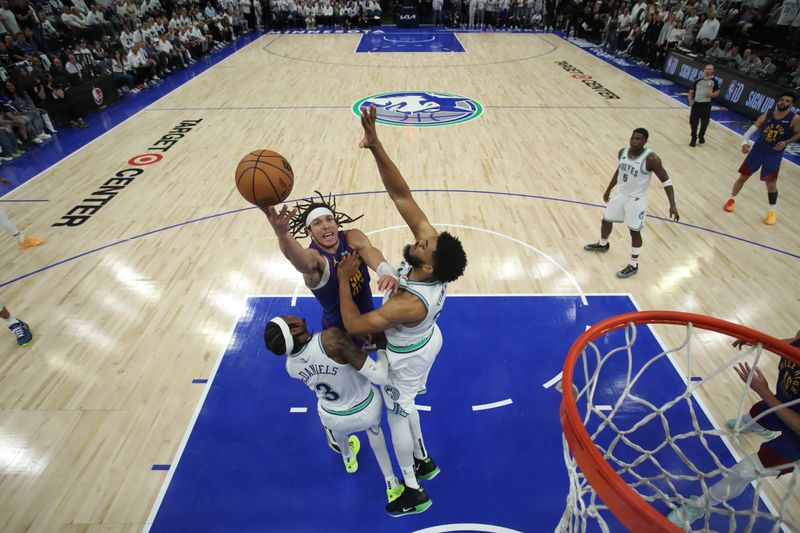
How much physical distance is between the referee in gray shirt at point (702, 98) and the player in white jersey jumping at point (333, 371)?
8.89 m

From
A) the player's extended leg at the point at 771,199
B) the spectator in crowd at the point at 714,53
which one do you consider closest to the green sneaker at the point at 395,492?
the player's extended leg at the point at 771,199

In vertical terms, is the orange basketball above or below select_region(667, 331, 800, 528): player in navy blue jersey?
above

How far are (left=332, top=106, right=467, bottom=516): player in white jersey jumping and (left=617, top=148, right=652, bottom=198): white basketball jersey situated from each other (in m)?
3.19

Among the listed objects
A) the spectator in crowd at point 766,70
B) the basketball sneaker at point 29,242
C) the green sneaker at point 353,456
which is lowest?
the basketball sneaker at point 29,242

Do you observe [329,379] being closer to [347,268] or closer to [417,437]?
[347,268]

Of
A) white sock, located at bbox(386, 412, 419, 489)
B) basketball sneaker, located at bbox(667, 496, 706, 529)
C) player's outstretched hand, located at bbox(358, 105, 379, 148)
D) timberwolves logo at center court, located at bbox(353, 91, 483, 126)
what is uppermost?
player's outstretched hand, located at bbox(358, 105, 379, 148)

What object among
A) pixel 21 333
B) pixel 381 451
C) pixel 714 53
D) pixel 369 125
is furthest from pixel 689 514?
pixel 714 53

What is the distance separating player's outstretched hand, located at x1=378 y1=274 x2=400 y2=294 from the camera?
95.7 inches

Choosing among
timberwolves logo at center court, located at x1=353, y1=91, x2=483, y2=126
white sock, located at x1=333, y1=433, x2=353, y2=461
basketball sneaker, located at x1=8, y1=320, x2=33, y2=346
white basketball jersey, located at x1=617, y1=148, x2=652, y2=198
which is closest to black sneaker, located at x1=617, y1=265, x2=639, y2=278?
white basketball jersey, located at x1=617, y1=148, x2=652, y2=198

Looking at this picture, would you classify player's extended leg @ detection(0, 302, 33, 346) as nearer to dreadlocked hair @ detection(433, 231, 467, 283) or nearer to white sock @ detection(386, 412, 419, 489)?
white sock @ detection(386, 412, 419, 489)

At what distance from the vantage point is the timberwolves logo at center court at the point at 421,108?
10.7 m

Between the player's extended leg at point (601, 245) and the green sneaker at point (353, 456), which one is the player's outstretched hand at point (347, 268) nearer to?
the green sneaker at point (353, 456)

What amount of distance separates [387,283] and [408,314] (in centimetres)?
22

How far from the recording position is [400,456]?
10.2 feet
